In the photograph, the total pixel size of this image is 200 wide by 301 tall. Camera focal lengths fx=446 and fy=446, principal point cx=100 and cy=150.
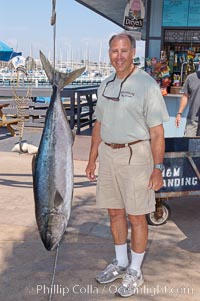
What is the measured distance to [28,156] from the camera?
853 cm

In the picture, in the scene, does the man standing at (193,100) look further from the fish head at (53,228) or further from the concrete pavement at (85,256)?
the fish head at (53,228)

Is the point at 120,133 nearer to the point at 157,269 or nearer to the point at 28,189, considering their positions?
the point at 157,269

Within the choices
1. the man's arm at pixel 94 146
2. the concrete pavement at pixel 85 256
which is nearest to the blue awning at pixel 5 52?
the concrete pavement at pixel 85 256

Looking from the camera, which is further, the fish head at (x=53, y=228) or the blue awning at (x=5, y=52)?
the blue awning at (x=5, y=52)

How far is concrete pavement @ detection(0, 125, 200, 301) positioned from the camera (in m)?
3.28

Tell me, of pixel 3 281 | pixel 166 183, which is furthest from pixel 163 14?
pixel 3 281

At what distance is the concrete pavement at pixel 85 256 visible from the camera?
3279 millimetres

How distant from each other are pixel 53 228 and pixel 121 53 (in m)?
1.25

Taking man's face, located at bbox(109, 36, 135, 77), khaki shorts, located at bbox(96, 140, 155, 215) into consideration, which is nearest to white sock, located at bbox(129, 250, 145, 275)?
khaki shorts, located at bbox(96, 140, 155, 215)

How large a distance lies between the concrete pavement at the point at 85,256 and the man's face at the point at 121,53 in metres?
1.62

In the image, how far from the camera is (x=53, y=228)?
2754 millimetres

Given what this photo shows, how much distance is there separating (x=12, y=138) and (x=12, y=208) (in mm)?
5761

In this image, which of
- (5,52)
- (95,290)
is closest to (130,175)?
(95,290)

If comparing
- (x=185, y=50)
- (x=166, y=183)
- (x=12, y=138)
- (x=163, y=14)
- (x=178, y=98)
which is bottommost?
Answer: (x=12, y=138)
